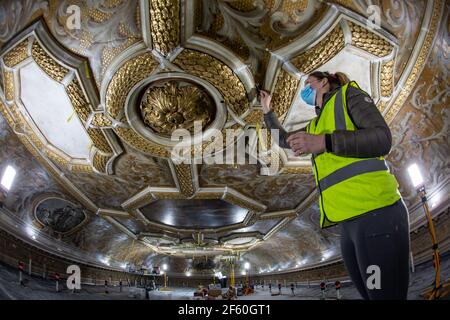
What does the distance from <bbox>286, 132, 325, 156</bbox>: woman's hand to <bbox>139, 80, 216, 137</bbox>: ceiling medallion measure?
16.5ft

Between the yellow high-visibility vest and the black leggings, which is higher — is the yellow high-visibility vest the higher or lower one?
the higher one

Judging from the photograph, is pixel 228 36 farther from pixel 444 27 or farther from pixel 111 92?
pixel 444 27

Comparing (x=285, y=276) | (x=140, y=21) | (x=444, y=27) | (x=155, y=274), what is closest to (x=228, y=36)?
(x=140, y=21)

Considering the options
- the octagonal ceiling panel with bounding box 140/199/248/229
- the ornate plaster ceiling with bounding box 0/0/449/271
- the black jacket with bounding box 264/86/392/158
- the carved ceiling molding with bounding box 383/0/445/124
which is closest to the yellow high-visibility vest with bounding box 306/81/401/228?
the black jacket with bounding box 264/86/392/158

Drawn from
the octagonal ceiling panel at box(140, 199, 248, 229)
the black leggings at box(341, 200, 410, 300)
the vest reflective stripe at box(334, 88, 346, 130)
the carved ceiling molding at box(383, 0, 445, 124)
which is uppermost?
the carved ceiling molding at box(383, 0, 445, 124)

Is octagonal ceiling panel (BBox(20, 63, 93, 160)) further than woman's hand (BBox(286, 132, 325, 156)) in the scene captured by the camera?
Yes

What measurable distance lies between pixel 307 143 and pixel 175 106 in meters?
5.48

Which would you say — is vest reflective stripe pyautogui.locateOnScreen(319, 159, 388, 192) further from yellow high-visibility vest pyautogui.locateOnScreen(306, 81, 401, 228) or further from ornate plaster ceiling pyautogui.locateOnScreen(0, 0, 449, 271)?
ornate plaster ceiling pyautogui.locateOnScreen(0, 0, 449, 271)

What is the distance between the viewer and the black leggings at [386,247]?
4.53ft

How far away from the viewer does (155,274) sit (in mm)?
23391

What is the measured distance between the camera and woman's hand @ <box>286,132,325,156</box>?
146 cm

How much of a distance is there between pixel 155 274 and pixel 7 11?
74.4ft
